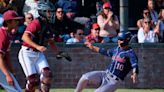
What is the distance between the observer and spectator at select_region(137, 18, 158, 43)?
14.6 metres

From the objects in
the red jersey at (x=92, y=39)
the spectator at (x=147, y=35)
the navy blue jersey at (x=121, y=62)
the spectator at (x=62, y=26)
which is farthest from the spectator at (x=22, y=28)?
the navy blue jersey at (x=121, y=62)

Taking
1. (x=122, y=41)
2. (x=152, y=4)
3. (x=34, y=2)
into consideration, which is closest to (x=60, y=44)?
(x=34, y=2)

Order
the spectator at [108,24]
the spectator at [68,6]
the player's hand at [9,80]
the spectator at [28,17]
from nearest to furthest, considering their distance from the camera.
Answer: the player's hand at [9,80] < the spectator at [28,17] < the spectator at [108,24] < the spectator at [68,6]

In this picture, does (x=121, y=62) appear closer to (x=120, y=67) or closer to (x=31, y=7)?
(x=120, y=67)

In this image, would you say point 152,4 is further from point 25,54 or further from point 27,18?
point 25,54

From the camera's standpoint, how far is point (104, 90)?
35.8ft

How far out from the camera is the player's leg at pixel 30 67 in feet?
36.4

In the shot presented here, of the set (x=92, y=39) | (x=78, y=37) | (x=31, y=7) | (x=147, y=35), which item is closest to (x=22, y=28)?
(x=31, y=7)

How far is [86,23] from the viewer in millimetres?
15562

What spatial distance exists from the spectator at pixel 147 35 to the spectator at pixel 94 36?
894 mm

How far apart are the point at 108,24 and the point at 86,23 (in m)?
0.90

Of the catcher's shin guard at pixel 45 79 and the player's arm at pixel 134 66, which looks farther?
the catcher's shin guard at pixel 45 79

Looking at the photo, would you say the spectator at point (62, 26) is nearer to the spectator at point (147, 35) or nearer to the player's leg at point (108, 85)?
the spectator at point (147, 35)

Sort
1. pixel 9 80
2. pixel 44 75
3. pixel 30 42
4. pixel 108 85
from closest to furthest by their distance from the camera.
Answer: pixel 9 80 → pixel 30 42 → pixel 108 85 → pixel 44 75
